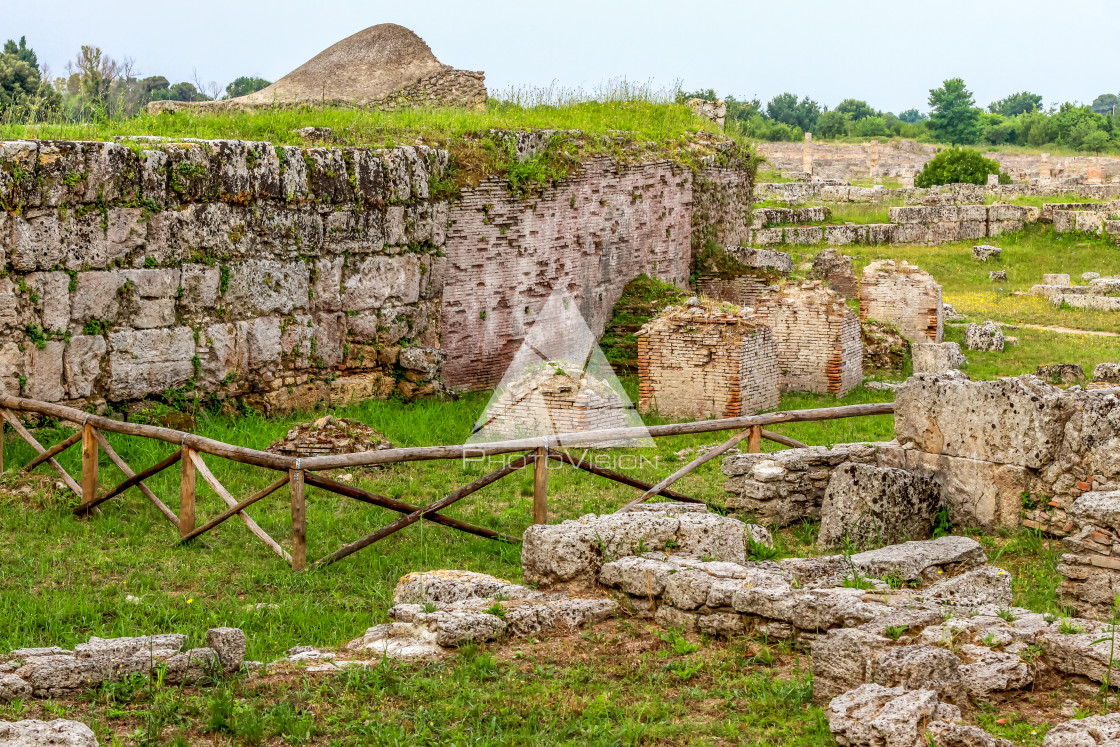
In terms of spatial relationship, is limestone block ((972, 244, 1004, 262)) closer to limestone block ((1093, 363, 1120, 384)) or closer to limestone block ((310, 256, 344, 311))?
limestone block ((1093, 363, 1120, 384))

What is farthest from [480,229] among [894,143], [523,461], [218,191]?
[894,143]

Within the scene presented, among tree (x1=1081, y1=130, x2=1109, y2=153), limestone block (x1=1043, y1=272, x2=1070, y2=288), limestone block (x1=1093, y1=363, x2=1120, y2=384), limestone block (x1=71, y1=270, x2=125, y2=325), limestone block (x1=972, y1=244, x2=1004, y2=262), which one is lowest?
limestone block (x1=1093, y1=363, x2=1120, y2=384)

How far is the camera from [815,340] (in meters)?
14.6

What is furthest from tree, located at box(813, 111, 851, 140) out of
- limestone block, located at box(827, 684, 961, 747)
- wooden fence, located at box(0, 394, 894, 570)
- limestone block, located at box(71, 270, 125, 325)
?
limestone block, located at box(827, 684, 961, 747)

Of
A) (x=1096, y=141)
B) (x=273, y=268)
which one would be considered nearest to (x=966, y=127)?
(x=1096, y=141)

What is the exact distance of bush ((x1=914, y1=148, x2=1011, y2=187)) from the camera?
36.7 m

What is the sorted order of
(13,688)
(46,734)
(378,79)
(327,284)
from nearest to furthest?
1. (46,734)
2. (13,688)
3. (327,284)
4. (378,79)

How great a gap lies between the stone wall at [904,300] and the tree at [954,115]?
158 ft

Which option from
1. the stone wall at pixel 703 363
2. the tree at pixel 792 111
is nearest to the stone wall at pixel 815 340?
the stone wall at pixel 703 363

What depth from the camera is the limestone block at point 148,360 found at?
1089 centimetres

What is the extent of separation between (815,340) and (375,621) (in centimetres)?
919

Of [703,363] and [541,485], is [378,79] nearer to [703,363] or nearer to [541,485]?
[703,363]

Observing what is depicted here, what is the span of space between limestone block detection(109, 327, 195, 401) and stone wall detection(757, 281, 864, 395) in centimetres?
673

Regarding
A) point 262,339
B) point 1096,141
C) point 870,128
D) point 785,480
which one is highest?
point 870,128
